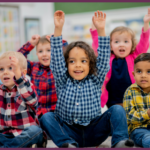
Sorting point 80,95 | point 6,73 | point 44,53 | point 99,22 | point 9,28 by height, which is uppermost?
point 9,28

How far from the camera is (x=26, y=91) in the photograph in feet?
3.52

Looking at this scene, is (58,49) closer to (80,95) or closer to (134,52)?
(80,95)

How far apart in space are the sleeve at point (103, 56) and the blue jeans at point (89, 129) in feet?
0.72

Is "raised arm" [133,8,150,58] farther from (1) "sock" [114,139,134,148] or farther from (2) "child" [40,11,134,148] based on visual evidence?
(1) "sock" [114,139,134,148]

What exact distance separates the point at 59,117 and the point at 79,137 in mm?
156

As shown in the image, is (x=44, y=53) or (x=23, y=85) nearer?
(x=23, y=85)

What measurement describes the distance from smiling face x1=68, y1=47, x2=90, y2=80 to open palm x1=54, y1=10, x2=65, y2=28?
0.57 ft

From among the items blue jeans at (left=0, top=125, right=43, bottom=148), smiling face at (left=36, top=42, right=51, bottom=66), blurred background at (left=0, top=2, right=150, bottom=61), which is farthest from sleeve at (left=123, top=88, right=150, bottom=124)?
blurred background at (left=0, top=2, right=150, bottom=61)

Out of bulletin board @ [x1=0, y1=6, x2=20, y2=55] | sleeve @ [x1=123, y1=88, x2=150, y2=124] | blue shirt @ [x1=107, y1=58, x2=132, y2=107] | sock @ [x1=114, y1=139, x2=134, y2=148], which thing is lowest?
sock @ [x1=114, y1=139, x2=134, y2=148]

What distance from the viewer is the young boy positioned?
119cm

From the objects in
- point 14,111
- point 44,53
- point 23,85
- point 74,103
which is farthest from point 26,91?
point 44,53

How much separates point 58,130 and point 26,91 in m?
0.26

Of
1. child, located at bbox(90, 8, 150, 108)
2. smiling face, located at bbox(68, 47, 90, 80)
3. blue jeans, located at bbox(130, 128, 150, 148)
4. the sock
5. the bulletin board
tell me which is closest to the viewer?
the sock

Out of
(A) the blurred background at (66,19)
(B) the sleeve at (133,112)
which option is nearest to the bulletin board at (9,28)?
(A) the blurred background at (66,19)
